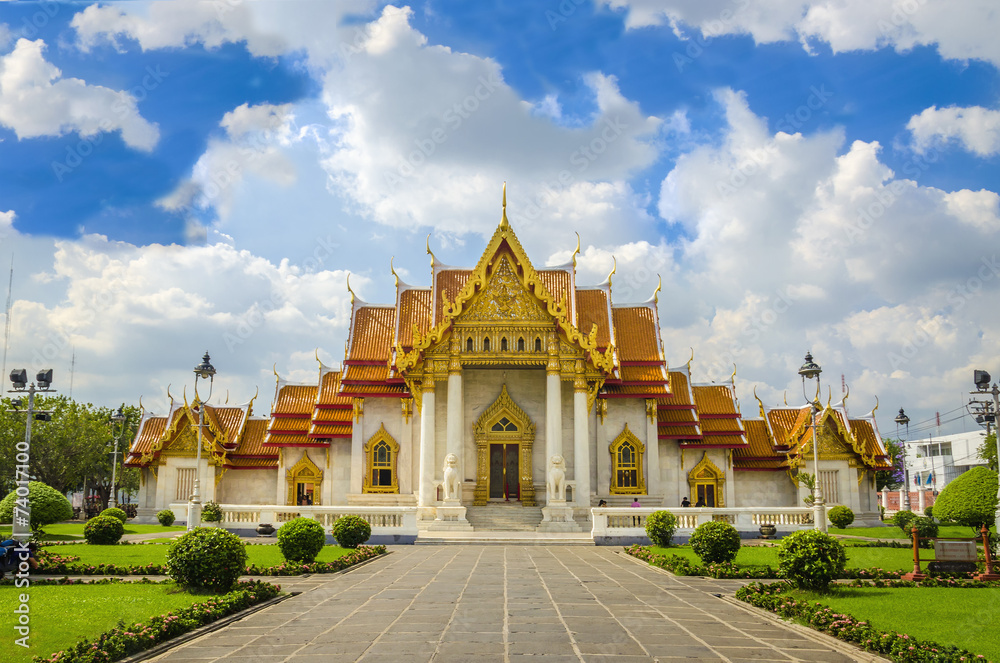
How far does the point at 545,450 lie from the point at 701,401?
348 inches

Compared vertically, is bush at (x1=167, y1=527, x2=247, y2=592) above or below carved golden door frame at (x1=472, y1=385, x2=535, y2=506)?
below

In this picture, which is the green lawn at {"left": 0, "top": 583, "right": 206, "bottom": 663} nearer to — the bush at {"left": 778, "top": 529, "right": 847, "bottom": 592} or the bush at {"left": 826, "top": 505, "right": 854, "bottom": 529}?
the bush at {"left": 778, "top": 529, "right": 847, "bottom": 592}

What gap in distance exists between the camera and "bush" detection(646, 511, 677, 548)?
76.0ft

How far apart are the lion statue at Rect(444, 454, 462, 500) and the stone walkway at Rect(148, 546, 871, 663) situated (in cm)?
1254

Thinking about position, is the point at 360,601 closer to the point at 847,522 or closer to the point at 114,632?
the point at 114,632

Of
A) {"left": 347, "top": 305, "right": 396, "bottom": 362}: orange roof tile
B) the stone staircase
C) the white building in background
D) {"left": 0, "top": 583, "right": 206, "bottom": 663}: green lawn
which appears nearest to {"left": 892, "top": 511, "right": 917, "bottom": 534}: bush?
the stone staircase

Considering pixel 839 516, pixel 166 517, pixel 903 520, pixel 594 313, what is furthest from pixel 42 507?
pixel 903 520

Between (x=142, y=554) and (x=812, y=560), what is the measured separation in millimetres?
15784

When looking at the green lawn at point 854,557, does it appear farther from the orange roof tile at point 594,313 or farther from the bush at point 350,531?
the orange roof tile at point 594,313

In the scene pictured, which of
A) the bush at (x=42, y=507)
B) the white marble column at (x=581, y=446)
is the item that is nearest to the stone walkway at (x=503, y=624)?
the white marble column at (x=581, y=446)

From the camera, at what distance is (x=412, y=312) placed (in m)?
37.5

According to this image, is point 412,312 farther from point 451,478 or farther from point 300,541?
point 300,541

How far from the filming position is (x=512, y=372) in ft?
112

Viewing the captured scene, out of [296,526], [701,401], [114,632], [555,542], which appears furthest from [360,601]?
[701,401]
